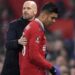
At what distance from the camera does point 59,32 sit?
13445 millimetres

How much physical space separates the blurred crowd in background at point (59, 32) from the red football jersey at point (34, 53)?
355 centimetres

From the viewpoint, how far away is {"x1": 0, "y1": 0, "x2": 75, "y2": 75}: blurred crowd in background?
1158 cm

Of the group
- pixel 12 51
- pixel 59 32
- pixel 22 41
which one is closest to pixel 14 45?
pixel 12 51

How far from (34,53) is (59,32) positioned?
21.3 ft

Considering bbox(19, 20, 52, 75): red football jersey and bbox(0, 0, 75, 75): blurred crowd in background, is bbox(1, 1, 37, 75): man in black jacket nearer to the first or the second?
bbox(19, 20, 52, 75): red football jersey

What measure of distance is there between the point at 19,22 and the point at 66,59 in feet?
13.2

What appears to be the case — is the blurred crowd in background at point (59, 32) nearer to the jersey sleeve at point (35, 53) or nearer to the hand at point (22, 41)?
the hand at point (22, 41)

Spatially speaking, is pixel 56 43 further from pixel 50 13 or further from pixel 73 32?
pixel 50 13

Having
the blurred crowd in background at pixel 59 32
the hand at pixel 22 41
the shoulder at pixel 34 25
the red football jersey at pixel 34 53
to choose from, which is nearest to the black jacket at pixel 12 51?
the hand at pixel 22 41

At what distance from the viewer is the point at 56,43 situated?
1253 cm

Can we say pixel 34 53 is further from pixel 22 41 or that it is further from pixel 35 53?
pixel 22 41

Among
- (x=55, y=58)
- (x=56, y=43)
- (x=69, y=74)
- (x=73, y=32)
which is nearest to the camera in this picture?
(x=69, y=74)

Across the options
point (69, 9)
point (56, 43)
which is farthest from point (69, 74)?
point (69, 9)

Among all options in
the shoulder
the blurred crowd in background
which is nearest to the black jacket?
the shoulder
